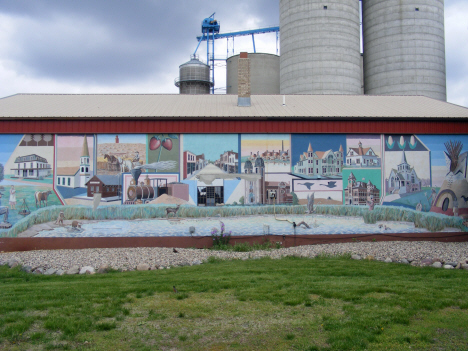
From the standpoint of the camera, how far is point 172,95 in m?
22.5

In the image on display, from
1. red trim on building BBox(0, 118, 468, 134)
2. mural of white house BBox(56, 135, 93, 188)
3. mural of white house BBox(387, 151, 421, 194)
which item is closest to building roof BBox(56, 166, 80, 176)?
mural of white house BBox(56, 135, 93, 188)

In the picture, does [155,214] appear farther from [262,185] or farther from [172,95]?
[172,95]

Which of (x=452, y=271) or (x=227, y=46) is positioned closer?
(x=452, y=271)

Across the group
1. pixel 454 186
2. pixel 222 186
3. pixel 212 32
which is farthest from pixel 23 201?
pixel 212 32

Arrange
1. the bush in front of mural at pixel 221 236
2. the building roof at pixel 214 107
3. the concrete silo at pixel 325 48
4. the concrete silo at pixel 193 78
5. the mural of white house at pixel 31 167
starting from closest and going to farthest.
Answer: the bush in front of mural at pixel 221 236
the mural of white house at pixel 31 167
the building roof at pixel 214 107
the concrete silo at pixel 325 48
the concrete silo at pixel 193 78

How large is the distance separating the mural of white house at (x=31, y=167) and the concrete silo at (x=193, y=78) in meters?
26.5

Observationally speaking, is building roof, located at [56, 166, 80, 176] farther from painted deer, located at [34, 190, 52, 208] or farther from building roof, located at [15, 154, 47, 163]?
painted deer, located at [34, 190, 52, 208]

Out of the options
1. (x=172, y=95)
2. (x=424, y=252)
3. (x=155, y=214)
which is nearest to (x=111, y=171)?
(x=155, y=214)

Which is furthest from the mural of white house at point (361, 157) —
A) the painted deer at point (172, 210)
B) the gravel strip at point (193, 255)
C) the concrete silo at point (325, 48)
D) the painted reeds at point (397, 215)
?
the concrete silo at point (325, 48)

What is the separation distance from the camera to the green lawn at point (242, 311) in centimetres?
562

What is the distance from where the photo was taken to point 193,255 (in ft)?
44.3

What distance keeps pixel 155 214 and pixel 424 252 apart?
1008cm

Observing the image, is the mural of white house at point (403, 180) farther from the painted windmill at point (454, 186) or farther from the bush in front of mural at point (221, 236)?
the bush in front of mural at point (221, 236)

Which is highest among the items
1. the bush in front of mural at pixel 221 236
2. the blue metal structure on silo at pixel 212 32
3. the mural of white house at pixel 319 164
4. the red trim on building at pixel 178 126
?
the blue metal structure on silo at pixel 212 32
